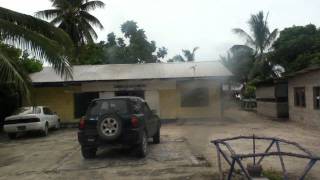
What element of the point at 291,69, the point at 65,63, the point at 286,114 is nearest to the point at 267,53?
the point at 291,69

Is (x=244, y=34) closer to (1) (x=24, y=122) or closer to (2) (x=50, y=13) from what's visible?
(2) (x=50, y=13)

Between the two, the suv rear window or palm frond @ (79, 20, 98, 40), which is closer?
the suv rear window

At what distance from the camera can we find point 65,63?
1351 cm

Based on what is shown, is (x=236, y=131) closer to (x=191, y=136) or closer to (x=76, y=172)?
(x=191, y=136)

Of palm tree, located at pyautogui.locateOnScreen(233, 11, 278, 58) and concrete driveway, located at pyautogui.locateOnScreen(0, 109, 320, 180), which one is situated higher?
palm tree, located at pyautogui.locateOnScreen(233, 11, 278, 58)

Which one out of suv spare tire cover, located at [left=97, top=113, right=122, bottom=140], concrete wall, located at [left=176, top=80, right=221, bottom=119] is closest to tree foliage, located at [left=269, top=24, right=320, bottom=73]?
concrete wall, located at [left=176, top=80, right=221, bottom=119]

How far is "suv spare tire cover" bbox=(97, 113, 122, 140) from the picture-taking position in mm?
11930

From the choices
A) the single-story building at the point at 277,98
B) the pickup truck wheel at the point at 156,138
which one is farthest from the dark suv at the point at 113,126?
the single-story building at the point at 277,98

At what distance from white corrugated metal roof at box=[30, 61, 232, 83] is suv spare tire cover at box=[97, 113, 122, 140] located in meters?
13.8

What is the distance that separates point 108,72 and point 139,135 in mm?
16192

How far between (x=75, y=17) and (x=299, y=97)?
20210mm

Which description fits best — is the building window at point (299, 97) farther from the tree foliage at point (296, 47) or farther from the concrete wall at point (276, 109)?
the tree foliage at point (296, 47)

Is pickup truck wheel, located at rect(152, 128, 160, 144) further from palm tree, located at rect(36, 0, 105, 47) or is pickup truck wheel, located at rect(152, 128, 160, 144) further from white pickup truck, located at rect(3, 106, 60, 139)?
palm tree, located at rect(36, 0, 105, 47)

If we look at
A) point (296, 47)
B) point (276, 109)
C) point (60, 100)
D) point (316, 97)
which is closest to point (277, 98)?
point (276, 109)
